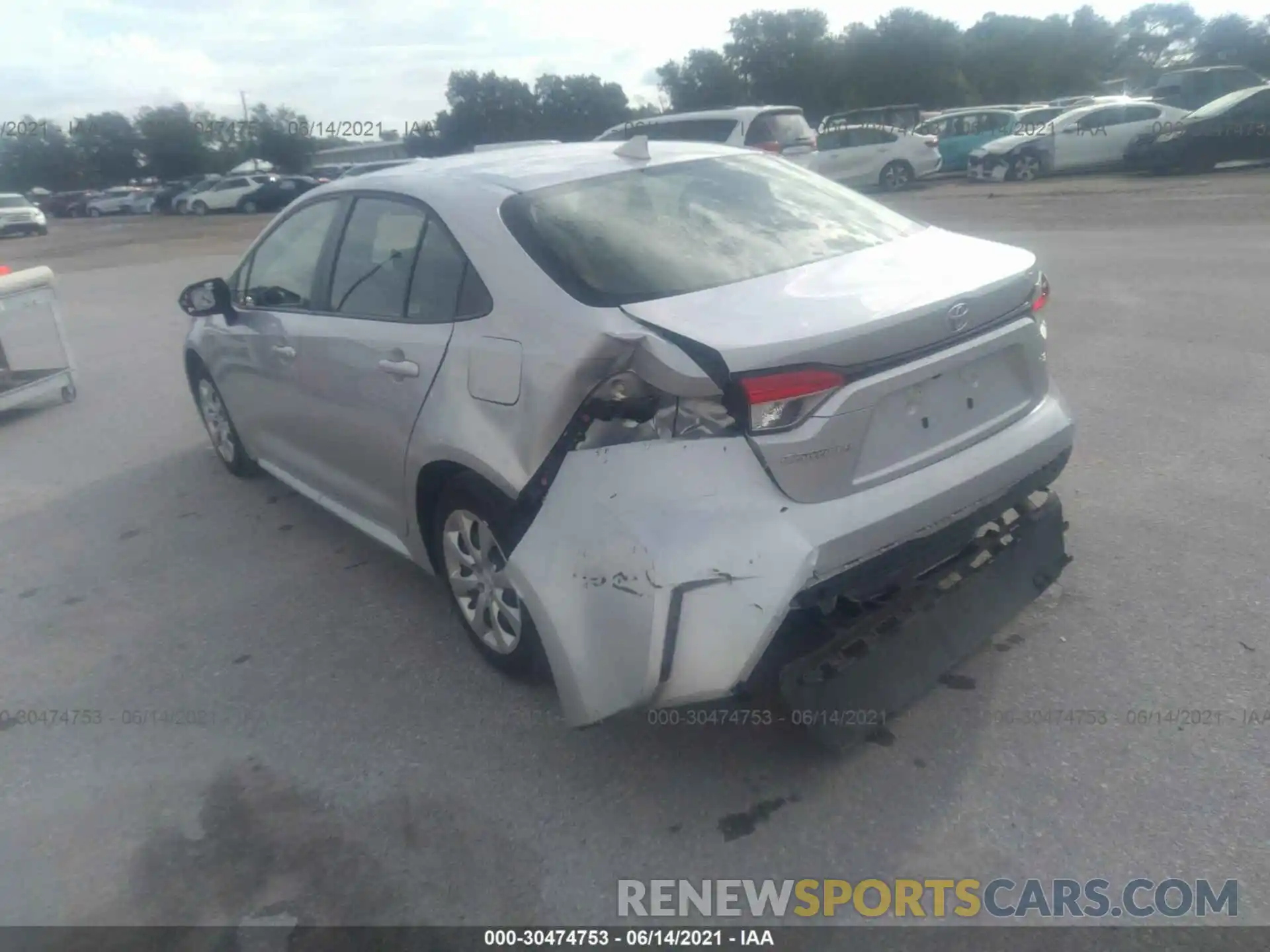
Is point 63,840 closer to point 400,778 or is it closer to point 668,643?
point 400,778

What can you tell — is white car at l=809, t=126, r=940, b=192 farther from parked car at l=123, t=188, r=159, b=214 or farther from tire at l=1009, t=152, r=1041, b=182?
parked car at l=123, t=188, r=159, b=214

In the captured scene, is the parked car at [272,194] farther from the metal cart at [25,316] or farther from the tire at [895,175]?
the metal cart at [25,316]

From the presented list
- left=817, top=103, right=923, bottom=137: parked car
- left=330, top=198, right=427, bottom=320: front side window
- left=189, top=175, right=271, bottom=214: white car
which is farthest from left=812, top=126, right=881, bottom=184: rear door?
left=189, top=175, right=271, bottom=214: white car

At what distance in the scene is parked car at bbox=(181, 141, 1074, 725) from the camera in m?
2.70

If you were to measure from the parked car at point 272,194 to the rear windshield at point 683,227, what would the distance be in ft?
114

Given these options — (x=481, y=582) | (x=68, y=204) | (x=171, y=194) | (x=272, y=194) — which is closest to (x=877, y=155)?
(x=481, y=582)

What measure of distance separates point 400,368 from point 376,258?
607 millimetres

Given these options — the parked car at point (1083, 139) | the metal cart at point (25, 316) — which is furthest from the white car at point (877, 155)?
the metal cart at point (25, 316)

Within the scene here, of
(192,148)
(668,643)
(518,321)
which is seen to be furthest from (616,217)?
(192,148)

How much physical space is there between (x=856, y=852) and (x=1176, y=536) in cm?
230

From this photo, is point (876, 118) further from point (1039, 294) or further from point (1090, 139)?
point (1039, 294)

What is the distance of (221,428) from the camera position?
A: 5.88 metres

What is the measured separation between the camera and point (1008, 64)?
48.8m
